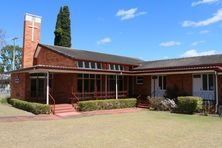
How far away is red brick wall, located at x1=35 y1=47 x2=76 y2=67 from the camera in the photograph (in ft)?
73.5

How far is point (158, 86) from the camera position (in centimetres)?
2477

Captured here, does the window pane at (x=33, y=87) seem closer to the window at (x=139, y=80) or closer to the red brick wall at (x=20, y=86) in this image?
the red brick wall at (x=20, y=86)

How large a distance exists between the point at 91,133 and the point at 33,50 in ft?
55.6

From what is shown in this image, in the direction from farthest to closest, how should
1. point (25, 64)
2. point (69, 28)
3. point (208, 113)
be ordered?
1. point (69, 28)
2. point (25, 64)
3. point (208, 113)

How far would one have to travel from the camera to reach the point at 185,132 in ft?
37.7

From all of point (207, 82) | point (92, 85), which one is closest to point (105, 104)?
point (92, 85)

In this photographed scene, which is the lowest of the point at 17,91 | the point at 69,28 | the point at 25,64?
the point at 17,91

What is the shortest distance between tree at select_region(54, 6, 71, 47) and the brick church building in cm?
1147

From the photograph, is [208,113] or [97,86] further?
[97,86]

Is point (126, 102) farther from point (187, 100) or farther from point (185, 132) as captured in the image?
point (185, 132)

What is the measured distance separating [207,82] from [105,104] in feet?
27.9

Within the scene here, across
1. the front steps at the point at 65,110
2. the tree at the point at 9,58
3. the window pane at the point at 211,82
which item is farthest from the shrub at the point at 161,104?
the tree at the point at 9,58

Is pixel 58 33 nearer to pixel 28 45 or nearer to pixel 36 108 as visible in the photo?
pixel 28 45

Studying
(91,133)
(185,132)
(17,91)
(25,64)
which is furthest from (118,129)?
(25,64)
